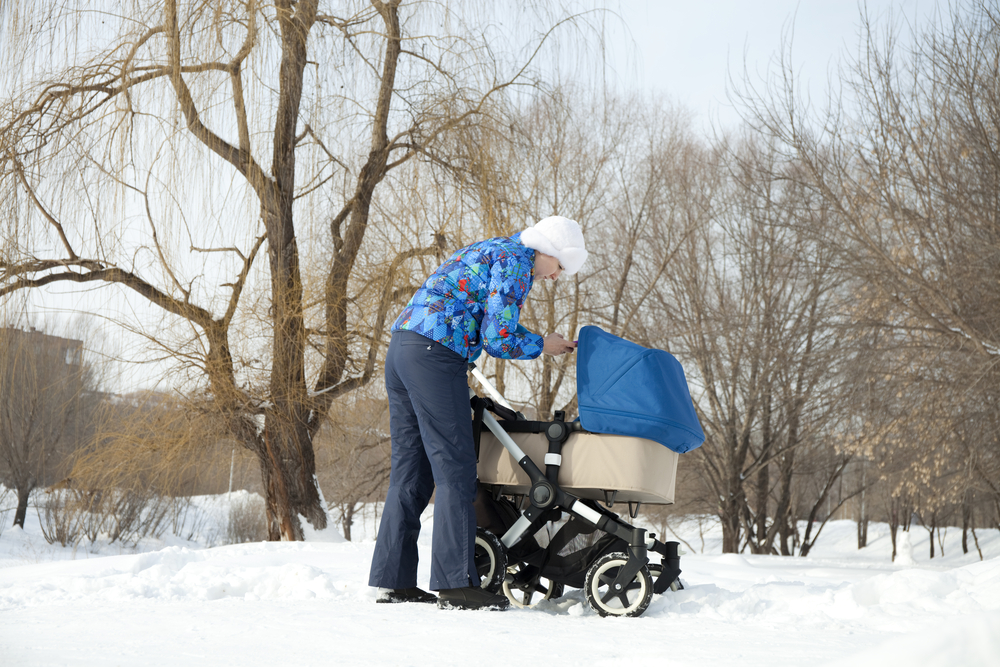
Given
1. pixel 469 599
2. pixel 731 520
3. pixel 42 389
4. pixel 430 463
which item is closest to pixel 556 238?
pixel 430 463

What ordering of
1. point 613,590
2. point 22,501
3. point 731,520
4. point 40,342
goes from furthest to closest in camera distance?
point 731,520, point 22,501, point 40,342, point 613,590

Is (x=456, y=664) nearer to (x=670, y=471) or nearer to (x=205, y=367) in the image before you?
(x=670, y=471)

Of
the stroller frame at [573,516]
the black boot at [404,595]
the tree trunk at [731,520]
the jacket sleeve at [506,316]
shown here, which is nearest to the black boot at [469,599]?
the stroller frame at [573,516]

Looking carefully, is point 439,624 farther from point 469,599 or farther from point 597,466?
point 597,466

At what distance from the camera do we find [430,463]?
8.92 feet

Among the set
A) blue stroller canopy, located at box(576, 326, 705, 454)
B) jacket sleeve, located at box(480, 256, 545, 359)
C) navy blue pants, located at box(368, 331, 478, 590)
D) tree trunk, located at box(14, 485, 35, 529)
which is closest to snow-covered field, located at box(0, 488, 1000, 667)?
navy blue pants, located at box(368, 331, 478, 590)

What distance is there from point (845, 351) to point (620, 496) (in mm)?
6259

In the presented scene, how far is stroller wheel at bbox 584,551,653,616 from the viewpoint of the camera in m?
2.53

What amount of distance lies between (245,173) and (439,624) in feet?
11.6

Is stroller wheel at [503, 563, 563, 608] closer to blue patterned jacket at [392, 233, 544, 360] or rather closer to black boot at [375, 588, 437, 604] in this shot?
black boot at [375, 588, 437, 604]

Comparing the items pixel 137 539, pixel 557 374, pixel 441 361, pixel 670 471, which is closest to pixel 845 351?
pixel 557 374

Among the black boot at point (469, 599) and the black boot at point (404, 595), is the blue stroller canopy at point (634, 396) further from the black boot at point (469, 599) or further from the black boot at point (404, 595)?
the black boot at point (404, 595)

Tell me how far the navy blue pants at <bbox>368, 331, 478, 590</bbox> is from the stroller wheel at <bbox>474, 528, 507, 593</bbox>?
0.44 feet

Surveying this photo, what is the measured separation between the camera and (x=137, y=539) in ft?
42.1
